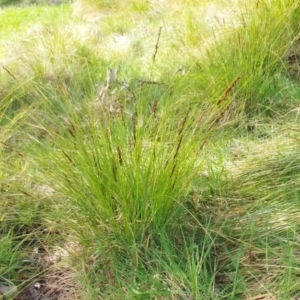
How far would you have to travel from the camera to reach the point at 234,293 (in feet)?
5.22

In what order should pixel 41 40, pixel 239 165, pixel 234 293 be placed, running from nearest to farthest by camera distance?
pixel 234 293 < pixel 239 165 < pixel 41 40

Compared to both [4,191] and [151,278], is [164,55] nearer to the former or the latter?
[4,191]

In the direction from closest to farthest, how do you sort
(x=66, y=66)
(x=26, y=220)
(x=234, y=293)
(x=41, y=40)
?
(x=234, y=293)
(x=26, y=220)
(x=66, y=66)
(x=41, y=40)

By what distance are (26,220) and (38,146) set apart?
31 cm

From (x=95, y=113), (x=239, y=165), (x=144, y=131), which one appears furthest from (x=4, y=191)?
(x=239, y=165)

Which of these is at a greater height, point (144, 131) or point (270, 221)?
point (144, 131)

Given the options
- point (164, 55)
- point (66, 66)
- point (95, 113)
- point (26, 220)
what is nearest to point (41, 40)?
point (66, 66)

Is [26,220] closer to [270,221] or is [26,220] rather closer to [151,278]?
[151,278]

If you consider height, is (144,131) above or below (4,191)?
above

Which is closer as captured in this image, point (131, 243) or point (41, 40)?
point (131, 243)

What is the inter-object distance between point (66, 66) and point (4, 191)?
1.70 m

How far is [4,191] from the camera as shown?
6.67 ft

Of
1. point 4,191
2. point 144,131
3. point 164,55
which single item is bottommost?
point 164,55

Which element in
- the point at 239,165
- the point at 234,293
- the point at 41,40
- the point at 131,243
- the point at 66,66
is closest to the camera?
the point at 234,293
